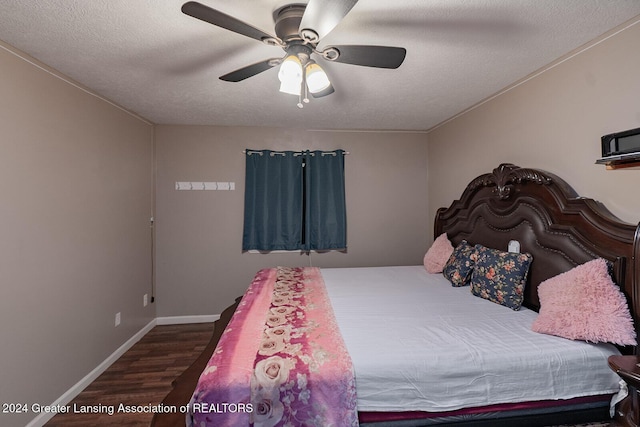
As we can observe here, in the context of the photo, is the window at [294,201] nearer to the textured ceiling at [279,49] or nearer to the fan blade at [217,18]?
the textured ceiling at [279,49]

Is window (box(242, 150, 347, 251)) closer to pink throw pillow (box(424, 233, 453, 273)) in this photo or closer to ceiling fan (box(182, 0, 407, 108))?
pink throw pillow (box(424, 233, 453, 273))

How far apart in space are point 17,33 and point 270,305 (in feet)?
7.39

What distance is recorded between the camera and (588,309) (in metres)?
1.49

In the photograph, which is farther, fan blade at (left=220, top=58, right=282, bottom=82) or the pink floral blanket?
fan blade at (left=220, top=58, right=282, bottom=82)

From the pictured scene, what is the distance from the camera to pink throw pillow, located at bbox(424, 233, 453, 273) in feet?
9.68

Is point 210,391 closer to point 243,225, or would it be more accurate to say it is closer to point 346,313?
point 346,313

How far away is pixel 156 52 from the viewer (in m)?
1.90

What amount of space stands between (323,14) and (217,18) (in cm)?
45

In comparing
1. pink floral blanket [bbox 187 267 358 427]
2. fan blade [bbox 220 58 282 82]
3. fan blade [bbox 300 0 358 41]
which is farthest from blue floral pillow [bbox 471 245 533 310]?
fan blade [bbox 220 58 282 82]

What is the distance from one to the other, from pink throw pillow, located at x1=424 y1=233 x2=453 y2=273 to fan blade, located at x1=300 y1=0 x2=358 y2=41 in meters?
2.44

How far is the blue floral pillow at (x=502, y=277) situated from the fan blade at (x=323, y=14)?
198cm

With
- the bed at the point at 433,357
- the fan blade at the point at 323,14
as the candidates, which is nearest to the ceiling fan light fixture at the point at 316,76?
the fan blade at the point at 323,14

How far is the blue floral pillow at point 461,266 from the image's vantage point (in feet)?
8.20

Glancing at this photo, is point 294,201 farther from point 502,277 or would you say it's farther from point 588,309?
point 588,309
